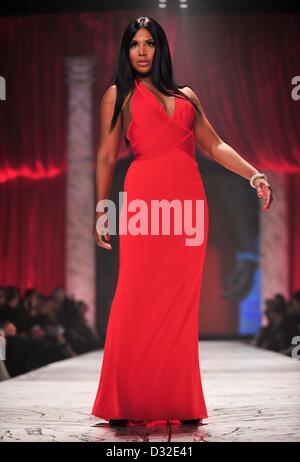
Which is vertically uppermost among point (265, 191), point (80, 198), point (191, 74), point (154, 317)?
point (191, 74)

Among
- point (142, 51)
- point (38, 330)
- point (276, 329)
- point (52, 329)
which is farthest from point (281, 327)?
point (142, 51)

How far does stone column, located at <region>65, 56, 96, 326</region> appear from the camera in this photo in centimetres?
866

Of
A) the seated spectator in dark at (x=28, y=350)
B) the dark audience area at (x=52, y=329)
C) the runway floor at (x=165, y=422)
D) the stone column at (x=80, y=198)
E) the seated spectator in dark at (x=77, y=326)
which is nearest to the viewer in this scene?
the runway floor at (x=165, y=422)

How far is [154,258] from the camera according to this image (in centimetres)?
255

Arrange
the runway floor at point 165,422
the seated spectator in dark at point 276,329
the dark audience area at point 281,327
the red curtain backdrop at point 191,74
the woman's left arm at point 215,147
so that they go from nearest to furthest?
1. the runway floor at point 165,422
2. the woman's left arm at point 215,147
3. the dark audience area at point 281,327
4. the seated spectator in dark at point 276,329
5. the red curtain backdrop at point 191,74

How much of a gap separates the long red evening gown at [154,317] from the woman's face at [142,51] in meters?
0.11

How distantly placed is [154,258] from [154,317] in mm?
177

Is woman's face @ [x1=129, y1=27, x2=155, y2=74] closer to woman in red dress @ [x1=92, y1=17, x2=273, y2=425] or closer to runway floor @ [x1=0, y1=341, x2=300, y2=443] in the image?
woman in red dress @ [x1=92, y1=17, x2=273, y2=425]

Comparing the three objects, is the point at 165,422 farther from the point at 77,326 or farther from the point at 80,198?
the point at 80,198

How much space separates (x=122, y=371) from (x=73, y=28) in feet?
20.2

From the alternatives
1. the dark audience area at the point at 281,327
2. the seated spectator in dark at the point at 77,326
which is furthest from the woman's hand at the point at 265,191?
the seated spectator in dark at the point at 77,326

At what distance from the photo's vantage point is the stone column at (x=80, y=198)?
8656mm

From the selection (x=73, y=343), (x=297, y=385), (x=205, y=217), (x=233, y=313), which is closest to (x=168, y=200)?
(x=205, y=217)

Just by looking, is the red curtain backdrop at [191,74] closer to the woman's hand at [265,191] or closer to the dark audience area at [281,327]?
the dark audience area at [281,327]
